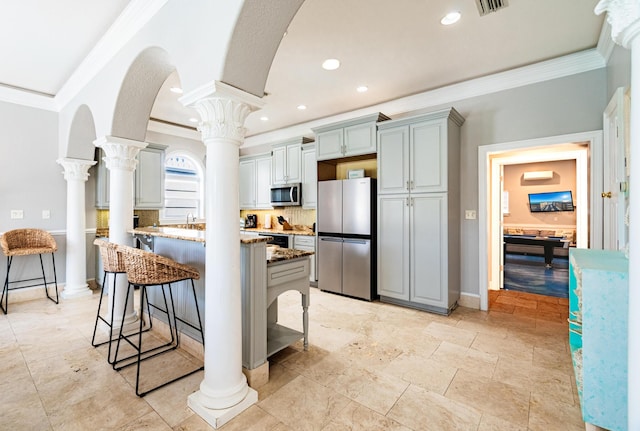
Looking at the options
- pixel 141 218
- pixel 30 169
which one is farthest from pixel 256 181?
pixel 30 169

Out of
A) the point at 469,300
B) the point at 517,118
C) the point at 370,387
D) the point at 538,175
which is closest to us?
the point at 370,387

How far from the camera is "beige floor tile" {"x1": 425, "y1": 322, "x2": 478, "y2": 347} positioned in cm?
279

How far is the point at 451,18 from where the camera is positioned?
2508mm

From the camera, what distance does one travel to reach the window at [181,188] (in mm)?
5812

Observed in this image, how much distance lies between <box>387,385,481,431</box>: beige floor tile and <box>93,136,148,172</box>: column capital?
3.13 meters

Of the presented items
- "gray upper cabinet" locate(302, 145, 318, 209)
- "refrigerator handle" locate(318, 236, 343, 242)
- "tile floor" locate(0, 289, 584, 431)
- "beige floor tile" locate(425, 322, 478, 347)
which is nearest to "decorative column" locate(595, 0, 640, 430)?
"tile floor" locate(0, 289, 584, 431)

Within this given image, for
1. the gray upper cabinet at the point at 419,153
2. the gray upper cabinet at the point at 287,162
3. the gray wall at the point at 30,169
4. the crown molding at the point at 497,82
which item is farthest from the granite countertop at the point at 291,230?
the gray wall at the point at 30,169

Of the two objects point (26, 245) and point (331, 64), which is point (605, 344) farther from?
point (26, 245)

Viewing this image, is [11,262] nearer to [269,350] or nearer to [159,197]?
[159,197]

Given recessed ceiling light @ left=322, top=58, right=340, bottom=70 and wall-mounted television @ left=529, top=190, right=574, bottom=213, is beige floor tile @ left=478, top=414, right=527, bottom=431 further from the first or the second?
wall-mounted television @ left=529, top=190, right=574, bottom=213

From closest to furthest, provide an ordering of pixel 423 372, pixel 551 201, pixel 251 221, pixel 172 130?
pixel 423 372 < pixel 172 130 < pixel 251 221 < pixel 551 201

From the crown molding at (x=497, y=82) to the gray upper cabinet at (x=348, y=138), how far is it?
445mm

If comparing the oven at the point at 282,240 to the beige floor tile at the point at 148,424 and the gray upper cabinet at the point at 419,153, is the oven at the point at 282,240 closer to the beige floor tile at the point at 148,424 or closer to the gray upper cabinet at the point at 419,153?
the gray upper cabinet at the point at 419,153

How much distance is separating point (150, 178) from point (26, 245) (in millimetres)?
1793
